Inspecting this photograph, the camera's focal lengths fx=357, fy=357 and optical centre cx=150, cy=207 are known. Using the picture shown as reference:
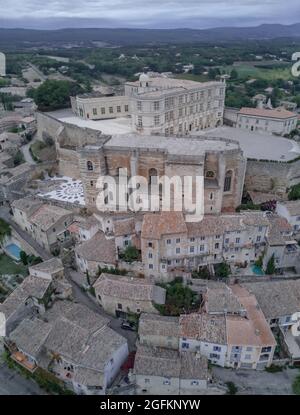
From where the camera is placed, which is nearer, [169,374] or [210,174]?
[169,374]

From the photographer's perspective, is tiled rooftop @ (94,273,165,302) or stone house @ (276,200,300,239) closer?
tiled rooftop @ (94,273,165,302)

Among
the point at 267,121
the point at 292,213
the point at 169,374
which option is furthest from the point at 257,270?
the point at 267,121

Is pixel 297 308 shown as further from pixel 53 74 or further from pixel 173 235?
→ pixel 53 74

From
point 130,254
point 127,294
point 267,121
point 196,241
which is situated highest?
point 267,121

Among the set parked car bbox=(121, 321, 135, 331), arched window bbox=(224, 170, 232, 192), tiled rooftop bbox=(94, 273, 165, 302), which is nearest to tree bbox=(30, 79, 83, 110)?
arched window bbox=(224, 170, 232, 192)

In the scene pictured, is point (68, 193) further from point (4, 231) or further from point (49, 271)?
point (49, 271)

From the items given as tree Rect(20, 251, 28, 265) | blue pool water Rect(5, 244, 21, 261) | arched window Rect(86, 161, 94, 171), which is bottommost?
blue pool water Rect(5, 244, 21, 261)

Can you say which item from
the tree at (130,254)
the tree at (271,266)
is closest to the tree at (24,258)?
the tree at (130,254)

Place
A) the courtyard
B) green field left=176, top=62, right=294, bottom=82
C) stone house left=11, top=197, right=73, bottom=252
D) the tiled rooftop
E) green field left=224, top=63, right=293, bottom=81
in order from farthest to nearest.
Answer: green field left=224, top=63, right=293, bottom=81, green field left=176, top=62, right=294, bottom=82, the courtyard, stone house left=11, top=197, right=73, bottom=252, the tiled rooftop

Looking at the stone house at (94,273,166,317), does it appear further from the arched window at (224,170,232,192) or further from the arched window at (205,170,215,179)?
the arched window at (224,170,232,192)

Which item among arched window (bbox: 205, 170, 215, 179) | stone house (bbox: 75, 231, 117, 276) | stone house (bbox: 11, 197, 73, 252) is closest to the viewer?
stone house (bbox: 75, 231, 117, 276)
